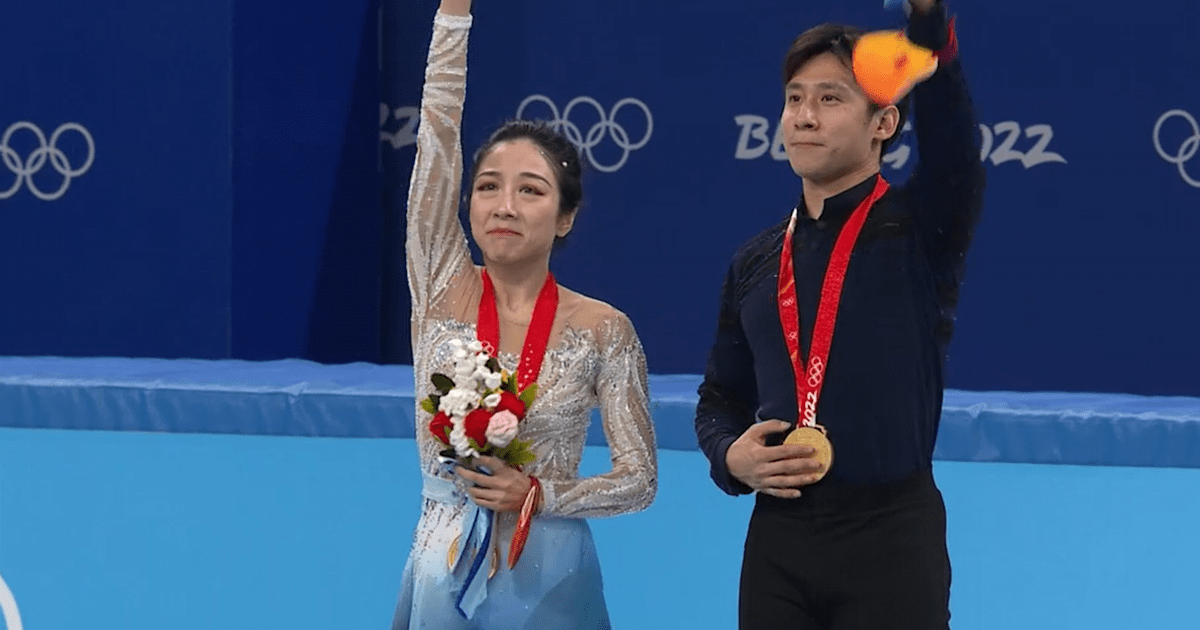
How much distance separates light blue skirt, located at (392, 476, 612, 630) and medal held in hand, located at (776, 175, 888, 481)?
1.62 feet

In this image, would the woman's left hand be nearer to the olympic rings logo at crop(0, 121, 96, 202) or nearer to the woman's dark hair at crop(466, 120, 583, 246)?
the woman's dark hair at crop(466, 120, 583, 246)

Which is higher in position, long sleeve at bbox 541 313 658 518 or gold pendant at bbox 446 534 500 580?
long sleeve at bbox 541 313 658 518

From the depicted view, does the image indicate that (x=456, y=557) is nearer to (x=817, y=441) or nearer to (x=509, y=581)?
(x=509, y=581)

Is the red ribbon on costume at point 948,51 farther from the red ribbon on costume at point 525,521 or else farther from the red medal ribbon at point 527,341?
the red ribbon on costume at point 525,521

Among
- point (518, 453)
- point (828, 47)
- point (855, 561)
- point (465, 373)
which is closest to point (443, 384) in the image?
point (465, 373)

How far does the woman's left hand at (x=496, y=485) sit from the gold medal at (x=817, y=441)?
0.47 meters

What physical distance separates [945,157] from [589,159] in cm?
559

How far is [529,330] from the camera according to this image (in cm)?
275

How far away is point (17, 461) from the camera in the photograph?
370 cm

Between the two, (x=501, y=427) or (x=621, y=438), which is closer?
(x=501, y=427)

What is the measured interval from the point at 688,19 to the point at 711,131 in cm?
58

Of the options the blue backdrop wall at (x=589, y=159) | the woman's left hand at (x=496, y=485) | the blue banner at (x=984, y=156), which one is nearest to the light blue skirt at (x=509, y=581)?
the woman's left hand at (x=496, y=485)

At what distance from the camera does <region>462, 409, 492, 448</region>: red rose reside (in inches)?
99.7


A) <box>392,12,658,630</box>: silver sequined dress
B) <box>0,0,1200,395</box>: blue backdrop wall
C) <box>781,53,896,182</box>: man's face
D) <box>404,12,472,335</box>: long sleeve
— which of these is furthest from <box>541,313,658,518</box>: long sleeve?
<box>0,0,1200,395</box>: blue backdrop wall
